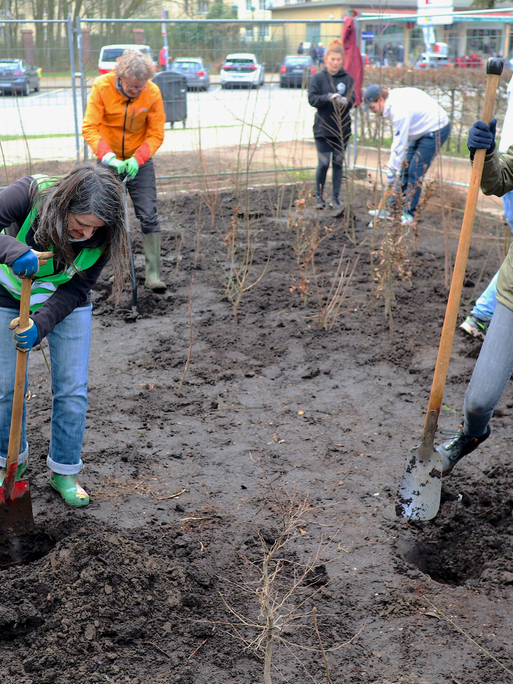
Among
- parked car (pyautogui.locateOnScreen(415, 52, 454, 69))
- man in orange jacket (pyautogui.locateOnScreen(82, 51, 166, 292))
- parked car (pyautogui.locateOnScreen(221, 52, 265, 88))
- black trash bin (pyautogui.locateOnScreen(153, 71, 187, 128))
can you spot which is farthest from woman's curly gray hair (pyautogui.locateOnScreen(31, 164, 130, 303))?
parked car (pyautogui.locateOnScreen(415, 52, 454, 69))

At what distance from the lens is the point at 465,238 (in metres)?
2.44

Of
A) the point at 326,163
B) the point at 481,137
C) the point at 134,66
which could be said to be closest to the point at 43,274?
the point at 481,137

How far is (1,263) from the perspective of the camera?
7.28ft

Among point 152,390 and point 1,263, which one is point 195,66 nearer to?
point 152,390

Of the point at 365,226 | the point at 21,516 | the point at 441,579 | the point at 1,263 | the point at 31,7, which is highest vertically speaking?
the point at 31,7

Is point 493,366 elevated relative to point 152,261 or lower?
elevated

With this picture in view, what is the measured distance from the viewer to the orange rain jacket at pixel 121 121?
474 centimetres

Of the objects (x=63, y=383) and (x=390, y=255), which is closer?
(x=63, y=383)

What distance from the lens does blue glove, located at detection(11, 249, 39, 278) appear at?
2.15m

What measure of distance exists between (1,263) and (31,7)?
1614cm

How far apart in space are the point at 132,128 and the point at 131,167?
0.46 metres

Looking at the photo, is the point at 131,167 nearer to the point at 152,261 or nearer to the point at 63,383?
the point at 152,261

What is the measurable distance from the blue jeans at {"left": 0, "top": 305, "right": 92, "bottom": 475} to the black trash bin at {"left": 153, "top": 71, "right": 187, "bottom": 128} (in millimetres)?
6706

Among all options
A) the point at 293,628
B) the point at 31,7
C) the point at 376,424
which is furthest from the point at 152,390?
the point at 31,7
